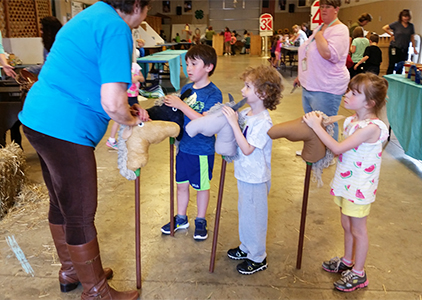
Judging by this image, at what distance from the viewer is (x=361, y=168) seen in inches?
68.9

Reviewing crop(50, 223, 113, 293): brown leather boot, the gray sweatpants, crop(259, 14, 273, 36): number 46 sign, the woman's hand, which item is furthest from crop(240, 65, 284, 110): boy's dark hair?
crop(259, 14, 273, 36): number 46 sign

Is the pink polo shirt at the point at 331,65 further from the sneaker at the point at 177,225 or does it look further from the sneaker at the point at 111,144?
the sneaker at the point at 111,144

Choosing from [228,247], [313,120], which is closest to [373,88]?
[313,120]

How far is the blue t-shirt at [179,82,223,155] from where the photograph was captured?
212cm

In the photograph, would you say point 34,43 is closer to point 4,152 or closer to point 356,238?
point 4,152

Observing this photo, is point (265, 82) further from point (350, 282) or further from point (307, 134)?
point (350, 282)

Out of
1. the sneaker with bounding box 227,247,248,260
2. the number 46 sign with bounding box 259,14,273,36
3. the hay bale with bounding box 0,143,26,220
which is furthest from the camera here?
the number 46 sign with bounding box 259,14,273,36

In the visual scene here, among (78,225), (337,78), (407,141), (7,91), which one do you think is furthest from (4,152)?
(407,141)

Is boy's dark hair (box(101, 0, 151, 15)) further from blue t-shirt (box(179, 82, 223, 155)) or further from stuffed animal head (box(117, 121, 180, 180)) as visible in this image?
blue t-shirt (box(179, 82, 223, 155))

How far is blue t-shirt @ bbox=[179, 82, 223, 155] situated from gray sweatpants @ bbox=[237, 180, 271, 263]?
1.22 feet

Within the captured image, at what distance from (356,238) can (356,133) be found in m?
0.56

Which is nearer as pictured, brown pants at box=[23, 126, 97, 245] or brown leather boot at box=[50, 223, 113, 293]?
brown pants at box=[23, 126, 97, 245]

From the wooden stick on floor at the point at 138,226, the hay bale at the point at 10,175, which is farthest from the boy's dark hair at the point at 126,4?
the hay bale at the point at 10,175

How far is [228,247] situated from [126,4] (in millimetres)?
1586
